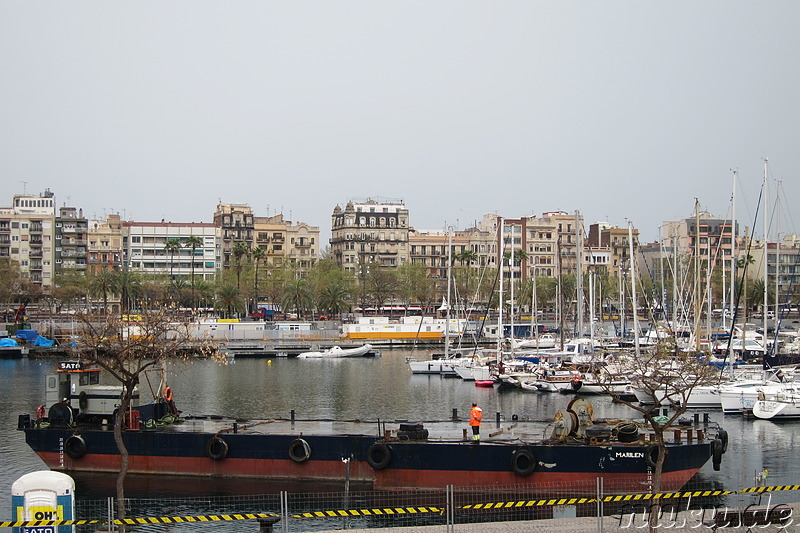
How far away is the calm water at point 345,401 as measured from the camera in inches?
1718

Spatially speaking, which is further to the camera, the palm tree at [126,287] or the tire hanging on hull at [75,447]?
the palm tree at [126,287]

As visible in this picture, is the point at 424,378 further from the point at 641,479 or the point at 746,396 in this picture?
the point at 641,479

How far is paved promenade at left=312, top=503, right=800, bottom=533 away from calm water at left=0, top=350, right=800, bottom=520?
13.6 metres

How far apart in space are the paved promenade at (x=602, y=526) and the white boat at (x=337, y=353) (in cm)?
8354

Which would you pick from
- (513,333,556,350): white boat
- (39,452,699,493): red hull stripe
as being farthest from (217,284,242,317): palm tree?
(39,452,699,493): red hull stripe

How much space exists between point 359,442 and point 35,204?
562 feet

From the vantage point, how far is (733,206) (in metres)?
77.5

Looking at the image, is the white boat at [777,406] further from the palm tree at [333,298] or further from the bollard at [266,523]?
the palm tree at [333,298]

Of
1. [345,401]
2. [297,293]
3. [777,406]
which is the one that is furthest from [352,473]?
[297,293]

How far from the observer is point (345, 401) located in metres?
67.6

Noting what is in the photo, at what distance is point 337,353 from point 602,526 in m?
86.2

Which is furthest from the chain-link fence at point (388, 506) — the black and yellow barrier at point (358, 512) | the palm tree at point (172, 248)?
the palm tree at point (172, 248)

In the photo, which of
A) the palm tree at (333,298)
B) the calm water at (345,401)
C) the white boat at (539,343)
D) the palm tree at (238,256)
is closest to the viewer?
the calm water at (345,401)

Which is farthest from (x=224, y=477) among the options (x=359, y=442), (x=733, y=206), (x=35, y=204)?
(x=35, y=204)
